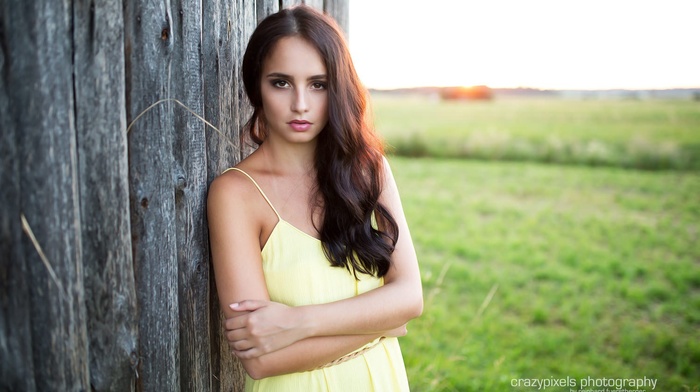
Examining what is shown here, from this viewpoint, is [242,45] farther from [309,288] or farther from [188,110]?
[309,288]

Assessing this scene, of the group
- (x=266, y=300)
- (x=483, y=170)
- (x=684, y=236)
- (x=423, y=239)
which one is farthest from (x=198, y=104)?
(x=483, y=170)

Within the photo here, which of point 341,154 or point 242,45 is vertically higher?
point 242,45

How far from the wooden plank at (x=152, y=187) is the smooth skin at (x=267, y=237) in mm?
193

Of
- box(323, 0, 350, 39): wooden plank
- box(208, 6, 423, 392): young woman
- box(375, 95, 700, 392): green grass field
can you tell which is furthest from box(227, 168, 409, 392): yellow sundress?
box(323, 0, 350, 39): wooden plank

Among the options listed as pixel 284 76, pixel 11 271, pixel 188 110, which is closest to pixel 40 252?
pixel 11 271

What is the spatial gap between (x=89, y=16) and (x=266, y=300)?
1.03 m

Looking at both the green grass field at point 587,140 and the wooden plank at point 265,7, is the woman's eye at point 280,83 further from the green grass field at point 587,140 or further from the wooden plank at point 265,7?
the green grass field at point 587,140

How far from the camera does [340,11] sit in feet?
11.9

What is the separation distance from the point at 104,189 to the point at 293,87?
799 mm

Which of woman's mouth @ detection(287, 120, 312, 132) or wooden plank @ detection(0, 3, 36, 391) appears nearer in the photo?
wooden plank @ detection(0, 3, 36, 391)

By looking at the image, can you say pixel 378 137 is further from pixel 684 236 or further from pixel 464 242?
pixel 684 236

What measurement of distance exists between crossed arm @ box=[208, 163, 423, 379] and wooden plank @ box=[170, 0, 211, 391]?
8 cm

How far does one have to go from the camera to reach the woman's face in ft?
6.70

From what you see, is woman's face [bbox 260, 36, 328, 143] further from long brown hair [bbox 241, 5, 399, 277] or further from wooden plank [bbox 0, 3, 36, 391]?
wooden plank [bbox 0, 3, 36, 391]
